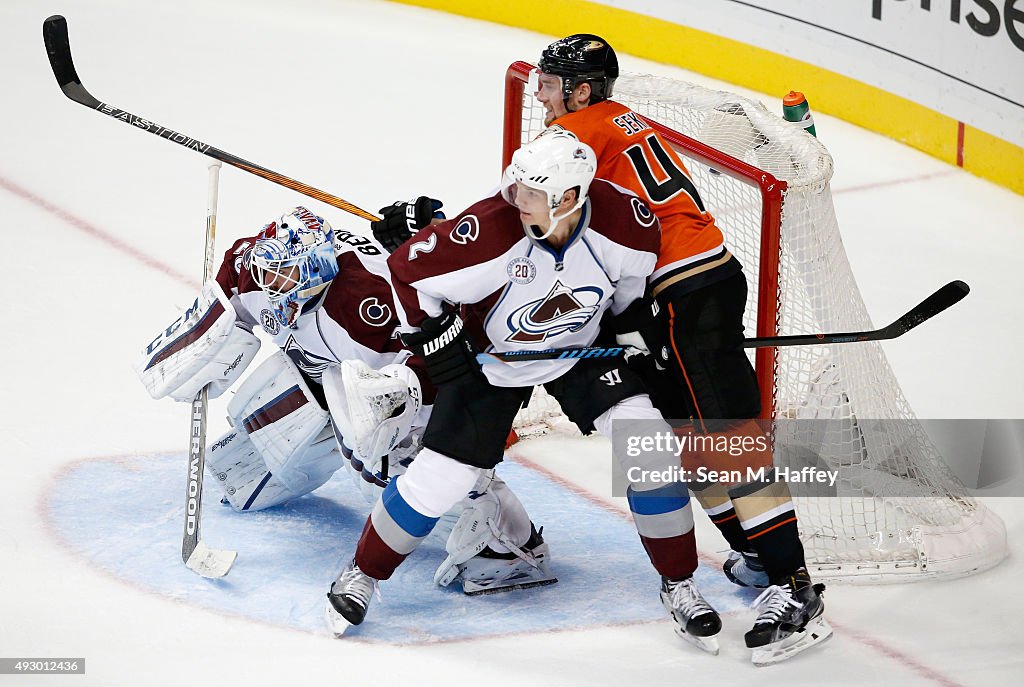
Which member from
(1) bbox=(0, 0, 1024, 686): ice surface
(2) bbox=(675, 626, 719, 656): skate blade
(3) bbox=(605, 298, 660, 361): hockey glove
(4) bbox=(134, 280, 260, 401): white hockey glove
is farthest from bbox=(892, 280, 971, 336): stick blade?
(4) bbox=(134, 280, 260, 401): white hockey glove

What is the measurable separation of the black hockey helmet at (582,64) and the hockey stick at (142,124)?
0.59 meters

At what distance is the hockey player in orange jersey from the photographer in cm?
305

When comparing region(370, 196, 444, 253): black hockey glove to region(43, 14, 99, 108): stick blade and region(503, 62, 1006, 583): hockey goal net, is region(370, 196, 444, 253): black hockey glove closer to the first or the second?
region(503, 62, 1006, 583): hockey goal net

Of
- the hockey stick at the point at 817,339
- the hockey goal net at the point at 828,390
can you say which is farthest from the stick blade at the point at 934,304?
the hockey goal net at the point at 828,390

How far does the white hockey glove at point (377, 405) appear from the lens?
3078 millimetres

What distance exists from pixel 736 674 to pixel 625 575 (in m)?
0.49

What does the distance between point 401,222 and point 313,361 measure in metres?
0.38

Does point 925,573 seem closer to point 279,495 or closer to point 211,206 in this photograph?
point 279,495

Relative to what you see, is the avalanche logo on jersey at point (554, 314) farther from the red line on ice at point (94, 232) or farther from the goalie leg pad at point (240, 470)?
the red line on ice at point (94, 232)

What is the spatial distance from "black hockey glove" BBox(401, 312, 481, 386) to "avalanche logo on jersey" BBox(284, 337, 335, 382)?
41 cm

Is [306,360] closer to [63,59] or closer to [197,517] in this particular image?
[197,517]

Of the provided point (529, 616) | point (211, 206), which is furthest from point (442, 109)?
point (529, 616)

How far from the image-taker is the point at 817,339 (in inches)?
125

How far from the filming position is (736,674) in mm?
2996
